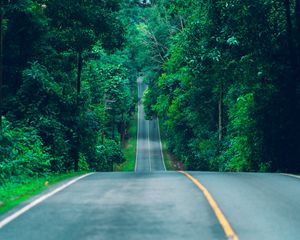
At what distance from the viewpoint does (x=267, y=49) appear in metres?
27.0

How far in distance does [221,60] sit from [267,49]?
219 centimetres

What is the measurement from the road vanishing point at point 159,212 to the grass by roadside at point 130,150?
50.3 m

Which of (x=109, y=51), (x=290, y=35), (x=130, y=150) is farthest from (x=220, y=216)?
(x=130, y=150)

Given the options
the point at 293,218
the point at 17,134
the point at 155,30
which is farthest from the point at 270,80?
the point at 155,30

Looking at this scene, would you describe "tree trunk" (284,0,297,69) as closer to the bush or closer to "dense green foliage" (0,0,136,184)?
"dense green foliage" (0,0,136,184)

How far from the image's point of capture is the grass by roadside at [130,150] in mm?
67556

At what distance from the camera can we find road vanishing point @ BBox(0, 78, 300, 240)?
856 cm

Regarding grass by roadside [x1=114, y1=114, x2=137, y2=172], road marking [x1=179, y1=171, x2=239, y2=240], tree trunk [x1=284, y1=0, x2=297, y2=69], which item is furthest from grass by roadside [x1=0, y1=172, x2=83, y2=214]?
grass by roadside [x1=114, y1=114, x2=137, y2=172]

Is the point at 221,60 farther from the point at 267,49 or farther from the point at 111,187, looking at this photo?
the point at 111,187

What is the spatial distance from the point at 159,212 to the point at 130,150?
72776 millimetres

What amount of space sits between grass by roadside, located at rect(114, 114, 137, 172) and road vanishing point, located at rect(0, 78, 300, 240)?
5035cm

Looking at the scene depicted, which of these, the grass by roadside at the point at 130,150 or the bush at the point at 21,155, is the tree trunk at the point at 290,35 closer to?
the bush at the point at 21,155

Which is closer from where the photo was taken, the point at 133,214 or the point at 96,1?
the point at 133,214

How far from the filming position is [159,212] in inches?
414
